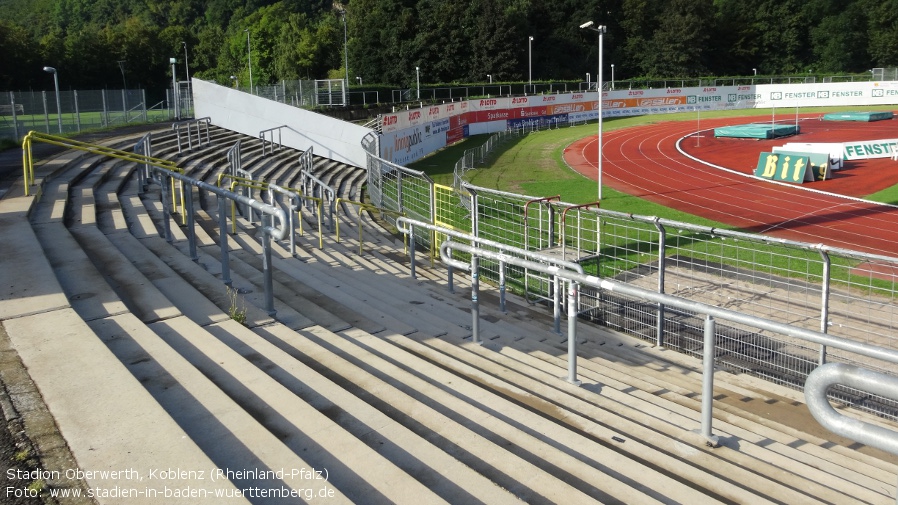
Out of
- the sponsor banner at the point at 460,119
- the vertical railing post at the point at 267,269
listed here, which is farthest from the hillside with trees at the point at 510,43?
the vertical railing post at the point at 267,269

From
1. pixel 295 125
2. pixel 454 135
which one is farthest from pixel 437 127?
pixel 295 125

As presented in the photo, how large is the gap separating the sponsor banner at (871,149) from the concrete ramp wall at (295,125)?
2287 centimetres

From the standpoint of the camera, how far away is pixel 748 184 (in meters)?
30.2

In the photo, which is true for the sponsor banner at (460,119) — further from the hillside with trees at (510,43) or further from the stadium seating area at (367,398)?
the stadium seating area at (367,398)

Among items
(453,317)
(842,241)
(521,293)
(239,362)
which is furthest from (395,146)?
(239,362)

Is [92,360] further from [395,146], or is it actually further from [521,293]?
[395,146]

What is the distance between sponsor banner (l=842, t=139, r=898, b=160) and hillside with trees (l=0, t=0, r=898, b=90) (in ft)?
184

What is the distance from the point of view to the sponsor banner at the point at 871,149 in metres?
34.6

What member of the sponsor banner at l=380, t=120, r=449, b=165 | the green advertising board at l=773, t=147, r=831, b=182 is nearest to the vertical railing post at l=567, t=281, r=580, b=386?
the sponsor banner at l=380, t=120, r=449, b=165

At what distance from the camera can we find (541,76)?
95.1 m

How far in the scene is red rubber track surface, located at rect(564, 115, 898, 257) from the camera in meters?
21.7

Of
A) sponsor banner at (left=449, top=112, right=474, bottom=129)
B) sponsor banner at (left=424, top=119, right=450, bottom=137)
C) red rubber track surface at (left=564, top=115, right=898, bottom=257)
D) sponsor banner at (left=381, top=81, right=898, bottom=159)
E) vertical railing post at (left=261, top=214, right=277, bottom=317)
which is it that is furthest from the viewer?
sponsor banner at (left=381, top=81, right=898, bottom=159)

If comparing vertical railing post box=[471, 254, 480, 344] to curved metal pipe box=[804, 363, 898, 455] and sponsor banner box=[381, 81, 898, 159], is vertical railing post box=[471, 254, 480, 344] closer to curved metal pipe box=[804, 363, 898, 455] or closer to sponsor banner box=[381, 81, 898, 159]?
curved metal pipe box=[804, 363, 898, 455]

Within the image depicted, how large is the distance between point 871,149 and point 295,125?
87.9ft
